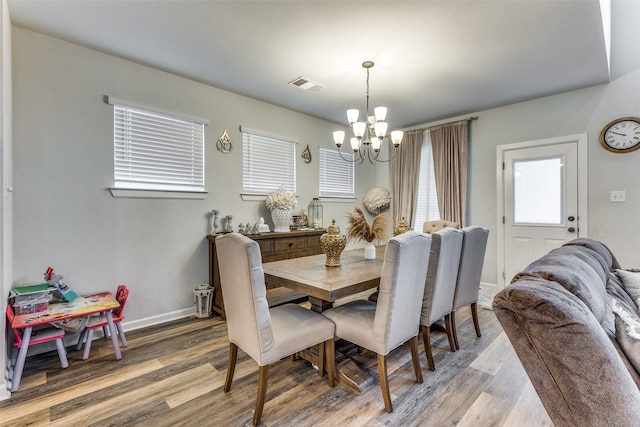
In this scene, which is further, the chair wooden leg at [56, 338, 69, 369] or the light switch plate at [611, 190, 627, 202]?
the light switch plate at [611, 190, 627, 202]

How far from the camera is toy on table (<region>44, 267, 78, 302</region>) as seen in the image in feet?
7.74

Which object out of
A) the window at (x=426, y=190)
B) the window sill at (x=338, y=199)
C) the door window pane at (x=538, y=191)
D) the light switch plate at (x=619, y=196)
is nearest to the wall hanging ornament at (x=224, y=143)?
the window sill at (x=338, y=199)

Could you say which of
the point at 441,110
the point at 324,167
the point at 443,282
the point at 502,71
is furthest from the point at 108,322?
the point at 441,110

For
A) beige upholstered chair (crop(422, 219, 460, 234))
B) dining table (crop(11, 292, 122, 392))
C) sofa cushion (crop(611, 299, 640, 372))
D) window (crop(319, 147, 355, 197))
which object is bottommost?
dining table (crop(11, 292, 122, 392))

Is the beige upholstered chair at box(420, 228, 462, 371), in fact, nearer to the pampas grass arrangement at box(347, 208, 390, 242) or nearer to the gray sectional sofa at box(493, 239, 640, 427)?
the pampas grass arrangement at box(347, 208, 390, 242)

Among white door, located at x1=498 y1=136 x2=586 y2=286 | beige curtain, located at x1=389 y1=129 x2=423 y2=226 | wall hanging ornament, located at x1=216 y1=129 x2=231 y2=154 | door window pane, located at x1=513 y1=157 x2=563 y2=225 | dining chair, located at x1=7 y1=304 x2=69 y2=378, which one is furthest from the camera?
beige curtain, located at x1=389 y1=129 x2=423 y2=226

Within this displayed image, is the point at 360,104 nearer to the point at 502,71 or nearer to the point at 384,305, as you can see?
the point at 502,71

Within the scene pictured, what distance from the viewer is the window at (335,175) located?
474 cm

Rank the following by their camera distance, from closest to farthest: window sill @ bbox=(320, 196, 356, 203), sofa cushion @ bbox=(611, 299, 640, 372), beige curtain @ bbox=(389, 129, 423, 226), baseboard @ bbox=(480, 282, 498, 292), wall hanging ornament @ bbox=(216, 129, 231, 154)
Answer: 1. sofa cushion @ bbox=(611, 299, 640, 372)
2. wall hanging ornament @ bbox=(216, 129, 231, 154)
3. baseboard @ bbox=(480, 282, 498, 292)
4. window sill @ bbox=(320, 196, 356, 203)
5. beige curtain @ bbox=(389, 129, 423, 226)

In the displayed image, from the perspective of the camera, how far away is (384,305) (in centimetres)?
173

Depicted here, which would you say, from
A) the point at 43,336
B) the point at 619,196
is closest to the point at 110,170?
the point at 43,336

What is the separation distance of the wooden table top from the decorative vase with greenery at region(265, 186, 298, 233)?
123 centimetres

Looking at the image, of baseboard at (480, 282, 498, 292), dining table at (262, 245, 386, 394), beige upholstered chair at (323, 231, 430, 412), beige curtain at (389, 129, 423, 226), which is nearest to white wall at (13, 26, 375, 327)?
dining table at (262, 245, 386, 394)

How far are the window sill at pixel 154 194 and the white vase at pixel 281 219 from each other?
84cm
